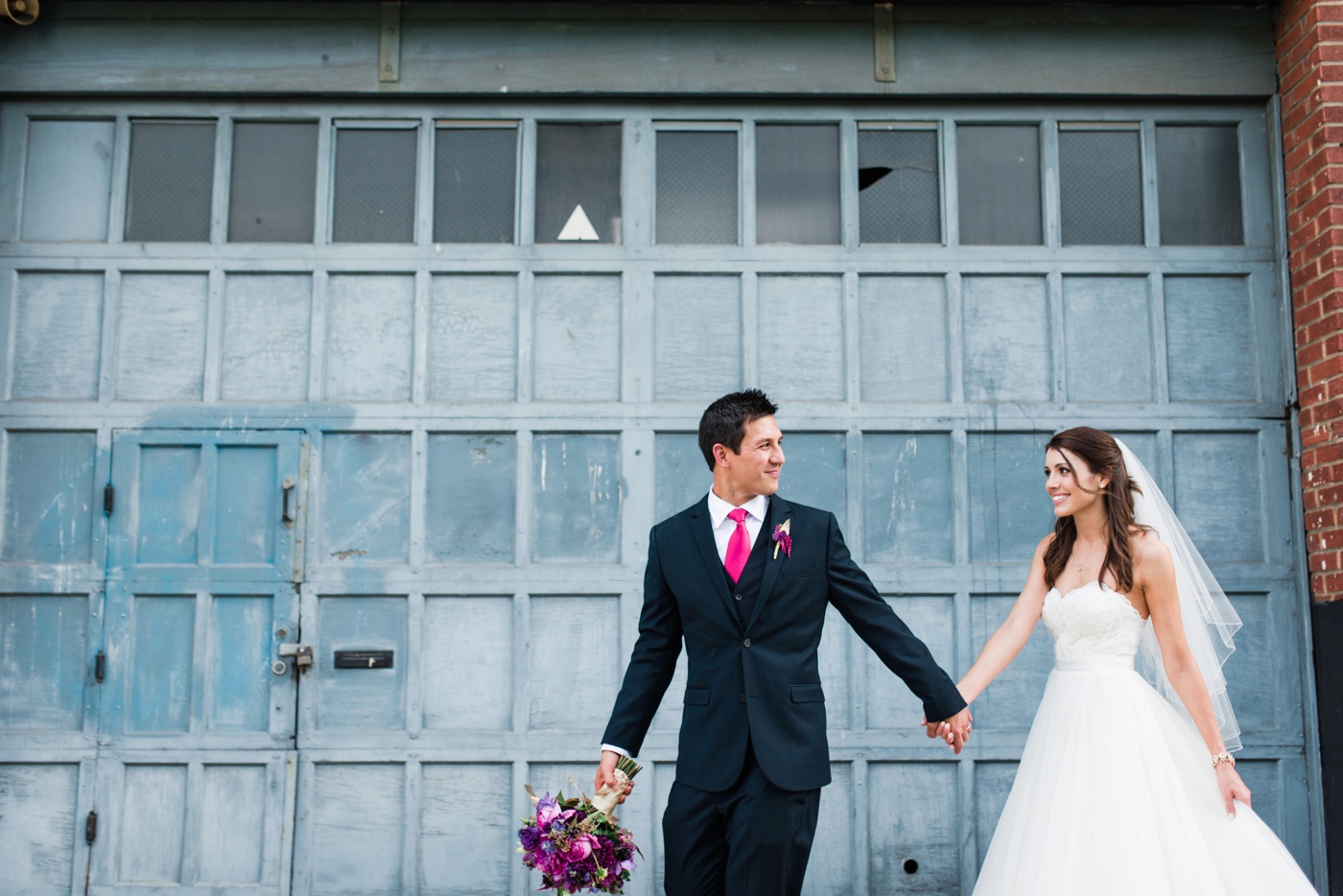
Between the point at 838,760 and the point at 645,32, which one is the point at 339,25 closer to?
the point at 645,32

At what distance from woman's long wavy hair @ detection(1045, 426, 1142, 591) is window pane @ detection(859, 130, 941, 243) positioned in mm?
1609

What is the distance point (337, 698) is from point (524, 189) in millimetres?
2532

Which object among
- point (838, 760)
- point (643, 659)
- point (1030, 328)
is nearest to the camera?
point (643, 659)

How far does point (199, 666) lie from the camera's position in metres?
4.73

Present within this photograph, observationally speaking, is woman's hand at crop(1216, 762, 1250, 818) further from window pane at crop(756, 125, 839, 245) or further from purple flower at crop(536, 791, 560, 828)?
window pane at crop(756, 125, 839, 245)

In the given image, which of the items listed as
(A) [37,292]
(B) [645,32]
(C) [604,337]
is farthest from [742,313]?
(A) [37,292]

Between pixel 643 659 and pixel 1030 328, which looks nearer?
pixel 643 659

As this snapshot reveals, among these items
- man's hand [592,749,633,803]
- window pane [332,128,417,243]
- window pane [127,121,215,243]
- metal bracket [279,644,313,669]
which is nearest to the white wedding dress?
man's hand [592,749,633,803]

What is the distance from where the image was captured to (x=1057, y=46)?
5.12 meters

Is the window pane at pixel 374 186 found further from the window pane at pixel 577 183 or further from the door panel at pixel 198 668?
the door panel at pixel 198 668

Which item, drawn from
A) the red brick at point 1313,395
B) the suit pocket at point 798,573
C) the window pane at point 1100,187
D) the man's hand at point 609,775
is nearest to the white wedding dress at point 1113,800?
the suit pocket at point 798,573

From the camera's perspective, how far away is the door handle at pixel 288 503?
482 centimetres

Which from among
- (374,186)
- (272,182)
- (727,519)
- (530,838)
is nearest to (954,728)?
(727,519)

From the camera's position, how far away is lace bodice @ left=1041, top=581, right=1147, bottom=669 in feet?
12.0
